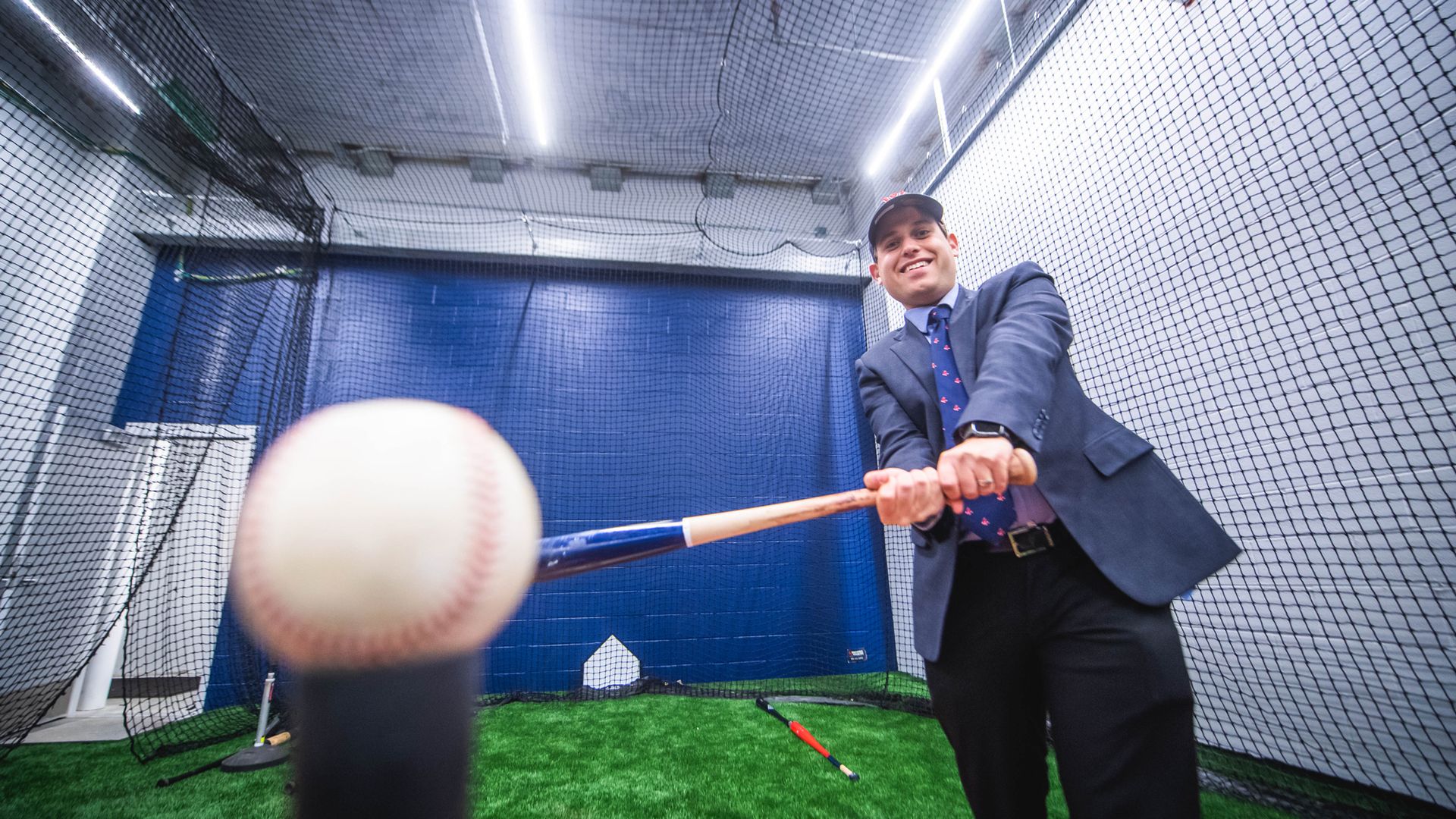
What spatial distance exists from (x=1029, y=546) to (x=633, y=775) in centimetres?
234

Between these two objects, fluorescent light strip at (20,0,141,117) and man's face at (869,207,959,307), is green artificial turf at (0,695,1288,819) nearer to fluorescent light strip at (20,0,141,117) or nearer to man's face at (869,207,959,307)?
man's face at (869,207,959,307)

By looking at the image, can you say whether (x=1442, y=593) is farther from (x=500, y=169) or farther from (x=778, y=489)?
(x=500, y=169)

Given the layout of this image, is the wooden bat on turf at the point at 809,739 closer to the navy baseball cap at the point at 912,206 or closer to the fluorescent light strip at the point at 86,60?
the navy baseball cap at the point at 912,206

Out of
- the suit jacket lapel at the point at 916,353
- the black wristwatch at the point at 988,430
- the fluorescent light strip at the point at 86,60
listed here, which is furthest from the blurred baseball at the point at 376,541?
the fluorescent light strip at the point at 86,60

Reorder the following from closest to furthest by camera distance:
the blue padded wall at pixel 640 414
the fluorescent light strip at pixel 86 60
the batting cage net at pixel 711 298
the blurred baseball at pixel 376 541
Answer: the blurred baseball at pixel 376 541 < the batting cage net at pixel 711 298 < the fluorescent light strip at pixel 86 60 < the blue padded wall at pixel 640 414

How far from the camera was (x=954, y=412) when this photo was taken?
1261mm

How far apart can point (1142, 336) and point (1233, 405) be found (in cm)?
54

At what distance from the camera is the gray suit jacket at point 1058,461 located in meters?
0.97

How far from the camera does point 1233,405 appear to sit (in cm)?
254

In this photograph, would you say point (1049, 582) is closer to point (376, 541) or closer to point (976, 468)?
point (976, 468)

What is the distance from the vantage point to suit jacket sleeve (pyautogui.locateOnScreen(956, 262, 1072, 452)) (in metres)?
1.00

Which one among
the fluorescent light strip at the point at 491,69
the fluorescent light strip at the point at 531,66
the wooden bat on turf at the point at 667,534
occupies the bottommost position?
the wooden bat on turf at the point at 667,534

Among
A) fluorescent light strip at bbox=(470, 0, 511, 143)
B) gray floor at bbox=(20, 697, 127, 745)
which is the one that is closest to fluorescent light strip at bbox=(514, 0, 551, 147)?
fluorescent light strip at bbox=(470, 0, 511, 143)

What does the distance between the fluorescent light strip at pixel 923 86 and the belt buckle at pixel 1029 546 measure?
14.3 ft
